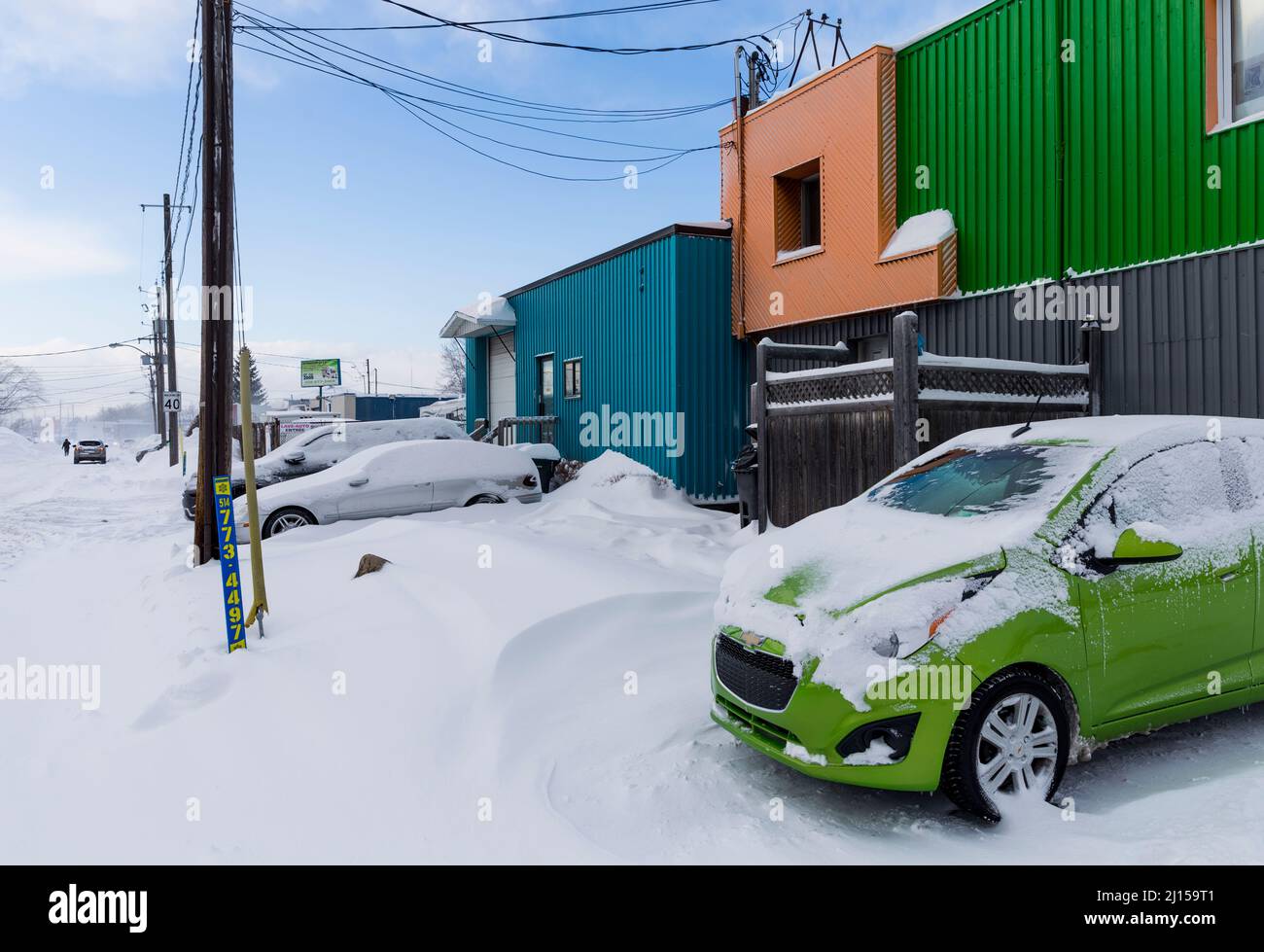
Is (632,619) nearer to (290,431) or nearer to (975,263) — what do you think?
(975,263)

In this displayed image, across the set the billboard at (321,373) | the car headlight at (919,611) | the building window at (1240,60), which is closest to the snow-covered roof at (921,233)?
the building window at (1240,60)

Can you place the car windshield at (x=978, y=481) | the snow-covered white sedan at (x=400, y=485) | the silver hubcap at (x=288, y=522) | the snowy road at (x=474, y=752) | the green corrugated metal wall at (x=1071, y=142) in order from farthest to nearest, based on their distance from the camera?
the snow-covered white sedan at (x=400, y=485)
the silver hubcap at (x=288, y=522)
the green corrugated metal wall at (x=1071, y=142)
the car windshield at (x=978, y=481)
the snowy road at (x=474, y=752)

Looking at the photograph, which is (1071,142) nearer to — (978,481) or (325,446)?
(978,481)

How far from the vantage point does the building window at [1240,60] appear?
26.6 ft

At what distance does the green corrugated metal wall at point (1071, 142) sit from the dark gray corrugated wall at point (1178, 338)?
0.74ft

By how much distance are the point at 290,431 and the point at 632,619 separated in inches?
1306

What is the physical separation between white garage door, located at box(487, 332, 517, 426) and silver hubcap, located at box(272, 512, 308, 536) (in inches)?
386

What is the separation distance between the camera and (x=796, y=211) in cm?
1407

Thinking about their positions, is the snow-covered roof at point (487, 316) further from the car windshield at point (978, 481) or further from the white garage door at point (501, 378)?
the car windshield at point (978, 481)

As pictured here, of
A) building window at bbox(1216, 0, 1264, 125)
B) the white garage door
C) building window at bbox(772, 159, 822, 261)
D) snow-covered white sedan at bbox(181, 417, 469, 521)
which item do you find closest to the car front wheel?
snow-covered white sedan at bbox(181, 417, 469, 521)

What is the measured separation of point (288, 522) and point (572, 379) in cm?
802

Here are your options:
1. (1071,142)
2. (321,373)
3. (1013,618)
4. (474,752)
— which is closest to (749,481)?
(1071,142)

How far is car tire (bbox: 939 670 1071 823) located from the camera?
11.4ft
